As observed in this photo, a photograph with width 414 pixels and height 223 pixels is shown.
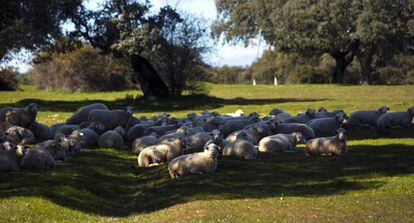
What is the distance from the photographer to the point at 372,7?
175 ft

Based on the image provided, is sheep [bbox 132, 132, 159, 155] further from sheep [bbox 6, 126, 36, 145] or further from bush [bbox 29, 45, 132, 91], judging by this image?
bush [bbox 29, 45, 132, 91]

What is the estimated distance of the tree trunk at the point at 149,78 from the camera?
41.7 meters

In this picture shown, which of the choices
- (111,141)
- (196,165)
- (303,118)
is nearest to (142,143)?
(111,141)

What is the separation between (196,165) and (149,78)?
26.9 meters

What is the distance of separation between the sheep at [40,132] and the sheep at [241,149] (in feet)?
23.3

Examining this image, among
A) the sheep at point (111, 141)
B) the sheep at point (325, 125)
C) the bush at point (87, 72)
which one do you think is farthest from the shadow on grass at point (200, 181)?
the bush at point (87, 72)

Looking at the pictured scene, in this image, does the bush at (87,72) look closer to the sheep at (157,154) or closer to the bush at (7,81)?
the bush at (7,81)

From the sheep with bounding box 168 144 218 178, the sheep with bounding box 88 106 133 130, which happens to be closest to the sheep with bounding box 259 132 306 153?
the sheep with bounding box 168 144 218 178

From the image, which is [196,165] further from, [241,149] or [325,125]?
[325,125]

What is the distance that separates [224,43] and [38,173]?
54.8 m

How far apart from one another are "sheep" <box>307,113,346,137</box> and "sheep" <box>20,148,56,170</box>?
30.8 feet

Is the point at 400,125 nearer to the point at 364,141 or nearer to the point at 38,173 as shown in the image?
the point at 364,141

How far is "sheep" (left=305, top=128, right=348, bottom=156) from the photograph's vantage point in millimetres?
17562

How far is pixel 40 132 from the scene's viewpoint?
22438 millimetres
